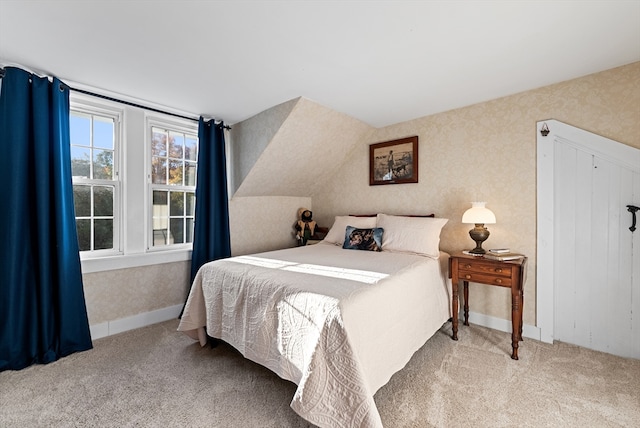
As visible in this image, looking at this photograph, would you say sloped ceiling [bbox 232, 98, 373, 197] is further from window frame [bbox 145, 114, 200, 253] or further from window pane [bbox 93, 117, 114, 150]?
window pane [bbox 93, 117, 114, 150]

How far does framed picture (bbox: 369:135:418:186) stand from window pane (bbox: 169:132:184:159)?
87.3 inches

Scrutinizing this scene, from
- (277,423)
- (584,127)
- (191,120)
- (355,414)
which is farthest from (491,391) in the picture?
(191,120)

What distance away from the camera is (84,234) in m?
2.47

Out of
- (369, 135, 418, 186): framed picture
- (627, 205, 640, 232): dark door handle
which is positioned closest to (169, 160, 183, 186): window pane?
(369, 135, 418, 186): framed picture

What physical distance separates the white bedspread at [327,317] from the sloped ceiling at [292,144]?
1.24m

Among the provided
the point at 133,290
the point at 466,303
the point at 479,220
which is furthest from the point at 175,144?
the point at 466,303

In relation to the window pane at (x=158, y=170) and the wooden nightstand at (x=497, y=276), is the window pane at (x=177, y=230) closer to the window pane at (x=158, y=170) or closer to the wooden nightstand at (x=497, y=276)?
the window pane at (x=158, y=170)

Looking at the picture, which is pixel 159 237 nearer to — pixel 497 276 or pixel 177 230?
pixel 177 230

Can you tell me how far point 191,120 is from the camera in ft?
10.1

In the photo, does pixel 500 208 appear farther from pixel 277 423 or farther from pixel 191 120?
pixel 191 120

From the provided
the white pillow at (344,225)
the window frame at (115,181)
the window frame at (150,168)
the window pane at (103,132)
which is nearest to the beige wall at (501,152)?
the white pillow at (344,225)

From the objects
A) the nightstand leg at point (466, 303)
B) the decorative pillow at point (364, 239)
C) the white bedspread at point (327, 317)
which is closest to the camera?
the white bedspread at point (327, 317)

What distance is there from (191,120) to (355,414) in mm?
3080

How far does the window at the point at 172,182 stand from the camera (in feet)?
9.45
